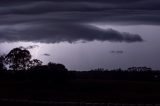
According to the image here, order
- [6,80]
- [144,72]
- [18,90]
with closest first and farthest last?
[18,90] < [6,80] < [144,72]

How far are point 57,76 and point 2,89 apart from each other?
9.40 metres

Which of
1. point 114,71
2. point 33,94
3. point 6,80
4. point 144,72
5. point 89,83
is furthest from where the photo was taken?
point 114,71

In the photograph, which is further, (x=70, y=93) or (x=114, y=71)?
(x=114, y=71)

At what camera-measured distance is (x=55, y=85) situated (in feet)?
297

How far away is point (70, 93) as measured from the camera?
83625mm

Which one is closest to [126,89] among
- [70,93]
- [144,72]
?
[70,93]

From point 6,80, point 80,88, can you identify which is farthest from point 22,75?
point 80,88

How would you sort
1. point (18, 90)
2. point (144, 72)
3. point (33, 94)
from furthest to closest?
point (144, 72) < point (18, 90) < point (33, 94)

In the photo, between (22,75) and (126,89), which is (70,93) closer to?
(126,89)

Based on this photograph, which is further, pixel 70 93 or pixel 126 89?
pixel 126 89

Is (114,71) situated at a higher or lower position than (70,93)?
higher

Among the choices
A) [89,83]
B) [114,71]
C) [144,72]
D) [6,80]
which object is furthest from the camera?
[114,71]

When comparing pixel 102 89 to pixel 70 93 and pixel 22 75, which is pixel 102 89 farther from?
pixel 22 75

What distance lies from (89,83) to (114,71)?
46960mm
